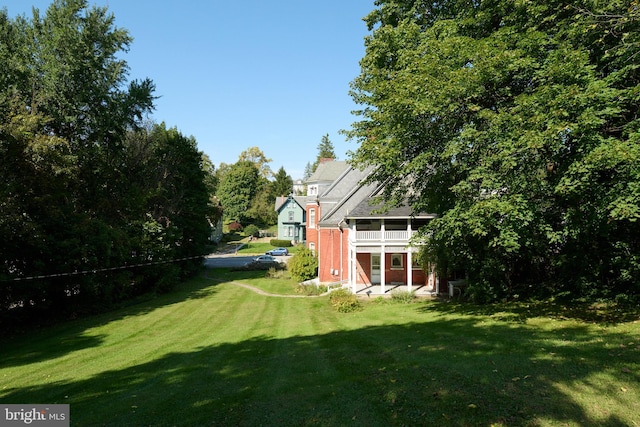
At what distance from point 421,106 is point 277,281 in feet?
84.8

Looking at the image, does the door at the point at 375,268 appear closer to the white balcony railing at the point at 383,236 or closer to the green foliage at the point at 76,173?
the white balcony railing at the point at 383,236

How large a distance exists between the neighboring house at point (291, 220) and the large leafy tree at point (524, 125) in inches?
1899

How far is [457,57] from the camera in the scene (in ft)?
39.5

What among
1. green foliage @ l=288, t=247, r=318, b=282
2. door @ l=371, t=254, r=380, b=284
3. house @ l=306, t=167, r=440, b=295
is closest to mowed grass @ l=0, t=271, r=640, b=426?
house @ l=306, t=167, r=440, b=295

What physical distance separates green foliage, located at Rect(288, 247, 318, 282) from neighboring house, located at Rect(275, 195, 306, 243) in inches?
1242

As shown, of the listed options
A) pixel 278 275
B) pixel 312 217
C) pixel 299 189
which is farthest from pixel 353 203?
pixel 299 189

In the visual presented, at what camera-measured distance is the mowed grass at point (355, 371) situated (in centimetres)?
588

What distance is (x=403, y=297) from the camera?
71.6ft

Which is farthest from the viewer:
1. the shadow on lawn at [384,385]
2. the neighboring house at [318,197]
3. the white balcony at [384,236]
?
the neighboring house at [318,197]

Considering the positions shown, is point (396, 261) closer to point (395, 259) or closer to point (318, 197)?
point (395, 259)

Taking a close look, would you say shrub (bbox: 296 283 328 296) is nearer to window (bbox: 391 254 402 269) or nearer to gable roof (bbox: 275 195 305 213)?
window (bbox: 391 254 402 269)

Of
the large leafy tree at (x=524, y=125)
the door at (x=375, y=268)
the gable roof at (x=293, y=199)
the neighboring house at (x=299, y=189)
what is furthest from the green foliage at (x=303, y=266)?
the neighboring house at (x=299, y=189)

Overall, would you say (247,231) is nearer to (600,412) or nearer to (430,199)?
(430,199)

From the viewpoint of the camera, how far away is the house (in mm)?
23417
